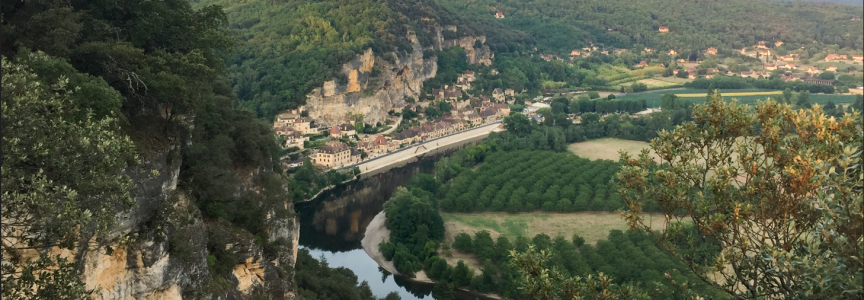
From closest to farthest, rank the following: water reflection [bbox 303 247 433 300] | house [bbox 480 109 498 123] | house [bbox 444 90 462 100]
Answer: water reflection [bbox 303 247 433 300] < house [bbox 480 109 498 123] < house [bbox 444 90 462 100]

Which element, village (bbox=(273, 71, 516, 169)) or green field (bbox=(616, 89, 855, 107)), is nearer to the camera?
village (bbox=(273, 71, 516, 169))

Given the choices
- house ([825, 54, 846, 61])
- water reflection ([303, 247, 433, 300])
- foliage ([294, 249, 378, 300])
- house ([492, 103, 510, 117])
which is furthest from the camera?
house ([825, 54, 846, 61])

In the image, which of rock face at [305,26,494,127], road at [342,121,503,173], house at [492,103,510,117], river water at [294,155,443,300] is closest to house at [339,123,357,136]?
rock face at [305,26,494,127]

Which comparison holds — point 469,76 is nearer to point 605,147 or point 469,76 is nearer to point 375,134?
point 375,134

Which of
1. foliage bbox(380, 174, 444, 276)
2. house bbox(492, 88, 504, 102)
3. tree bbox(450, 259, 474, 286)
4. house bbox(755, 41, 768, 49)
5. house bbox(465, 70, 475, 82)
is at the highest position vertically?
tree bbox(450, 259, 474, 286)

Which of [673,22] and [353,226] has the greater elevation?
[353,226]

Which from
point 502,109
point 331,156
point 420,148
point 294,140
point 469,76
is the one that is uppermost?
point 331,156

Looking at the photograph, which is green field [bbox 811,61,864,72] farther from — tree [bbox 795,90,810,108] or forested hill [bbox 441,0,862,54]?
tree [bbox 795,90,810,108]

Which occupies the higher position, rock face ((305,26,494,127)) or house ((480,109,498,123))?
rock face ((305,26,494,127))

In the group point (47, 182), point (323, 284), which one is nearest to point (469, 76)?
point (323, 284)
